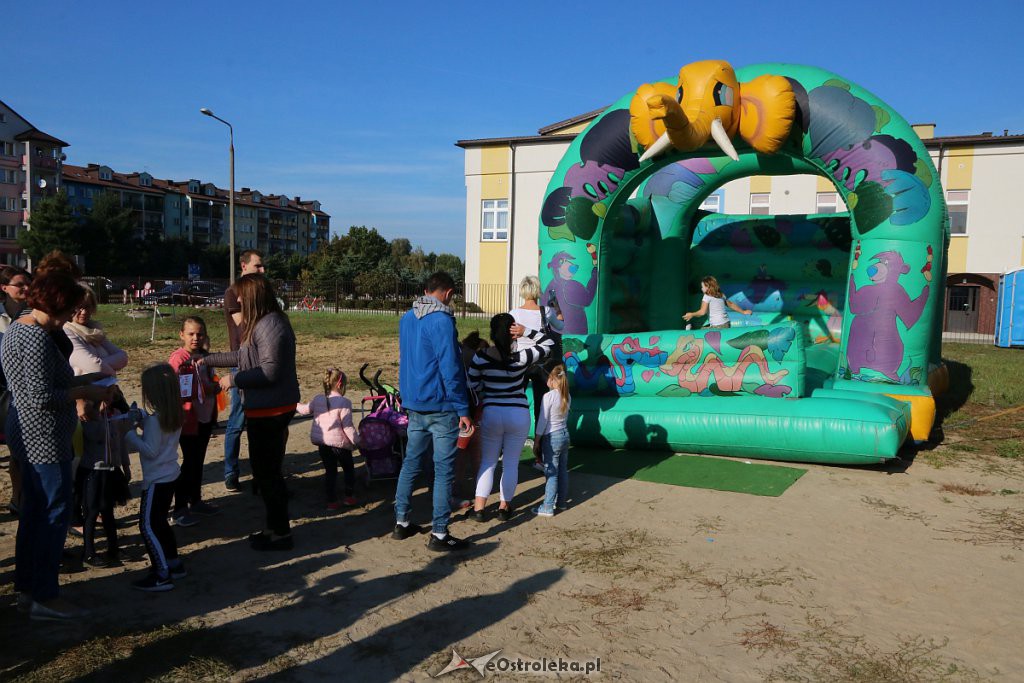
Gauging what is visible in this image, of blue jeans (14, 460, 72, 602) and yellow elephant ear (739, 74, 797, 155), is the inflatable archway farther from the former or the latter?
blue jeans (14, 460, 72, 602)

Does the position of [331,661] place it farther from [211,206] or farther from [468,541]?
[211,206]

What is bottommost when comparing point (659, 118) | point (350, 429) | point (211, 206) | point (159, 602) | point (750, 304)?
point (159, 602)

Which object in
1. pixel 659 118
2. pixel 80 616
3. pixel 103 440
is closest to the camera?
pixel 80 616

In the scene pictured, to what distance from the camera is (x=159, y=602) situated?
3.84 meters

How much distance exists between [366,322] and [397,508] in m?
18.4

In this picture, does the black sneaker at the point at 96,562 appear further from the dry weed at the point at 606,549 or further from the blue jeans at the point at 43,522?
the dry weed at the point at 606,549

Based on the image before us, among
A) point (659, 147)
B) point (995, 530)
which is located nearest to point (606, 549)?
point (995, 530)

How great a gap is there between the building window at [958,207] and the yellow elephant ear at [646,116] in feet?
66.2

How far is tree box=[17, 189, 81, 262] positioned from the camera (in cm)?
4541

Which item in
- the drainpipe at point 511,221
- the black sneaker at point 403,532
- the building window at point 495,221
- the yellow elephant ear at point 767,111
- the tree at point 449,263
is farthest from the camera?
the tree at point 449,263

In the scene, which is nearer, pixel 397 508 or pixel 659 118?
pixel 397 508

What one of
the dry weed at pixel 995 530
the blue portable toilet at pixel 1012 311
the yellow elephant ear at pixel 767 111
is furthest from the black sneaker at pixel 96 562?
the blue portable toilet at pixel 1012 311

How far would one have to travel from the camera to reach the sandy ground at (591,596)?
327 centimetres

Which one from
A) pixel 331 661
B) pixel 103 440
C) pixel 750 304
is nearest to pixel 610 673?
pixel 331 661
